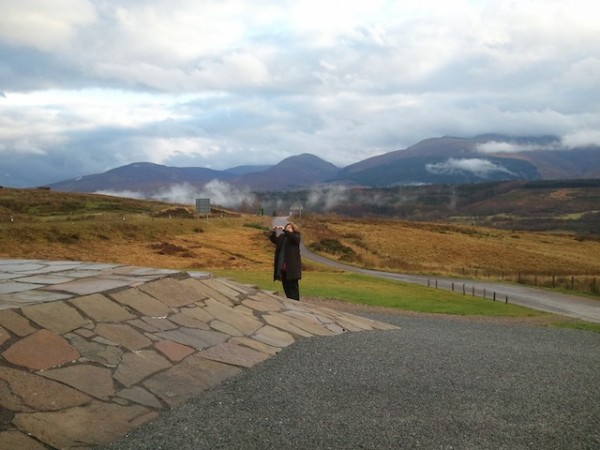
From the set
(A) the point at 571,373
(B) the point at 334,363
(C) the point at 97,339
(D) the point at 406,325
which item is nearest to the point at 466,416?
(B) the point at 334,363

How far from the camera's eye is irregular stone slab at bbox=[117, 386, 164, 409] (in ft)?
19.3

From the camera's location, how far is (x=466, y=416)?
6.07 m

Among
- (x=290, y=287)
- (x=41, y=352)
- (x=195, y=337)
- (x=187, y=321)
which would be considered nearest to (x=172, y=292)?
(x=187, y=321)

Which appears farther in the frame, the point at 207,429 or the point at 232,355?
the point at 232,355

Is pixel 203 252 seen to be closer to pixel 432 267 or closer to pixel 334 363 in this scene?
pixel 432 267

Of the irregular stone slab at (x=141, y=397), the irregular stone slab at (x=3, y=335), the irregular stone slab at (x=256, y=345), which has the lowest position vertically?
the irregular stone slab at (x=256, y=345)

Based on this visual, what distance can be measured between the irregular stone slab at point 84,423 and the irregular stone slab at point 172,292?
354 cm

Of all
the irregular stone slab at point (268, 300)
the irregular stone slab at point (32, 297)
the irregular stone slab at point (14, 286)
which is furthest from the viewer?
the irregular stone slab at point (268, 300)

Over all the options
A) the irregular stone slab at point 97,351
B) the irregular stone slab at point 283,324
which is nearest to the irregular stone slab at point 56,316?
the irregular stone slab at point 97,351

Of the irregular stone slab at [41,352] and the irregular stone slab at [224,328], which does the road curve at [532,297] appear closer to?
the irregular stone slab at [224,328]

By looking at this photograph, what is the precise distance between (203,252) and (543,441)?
121 ft

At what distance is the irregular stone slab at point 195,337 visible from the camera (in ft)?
25.7

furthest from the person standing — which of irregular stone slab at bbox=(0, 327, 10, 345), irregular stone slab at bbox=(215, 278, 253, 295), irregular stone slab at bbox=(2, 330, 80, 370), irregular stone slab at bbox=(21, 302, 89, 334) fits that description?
irregular stone slab at bbox=(0, 327, 10, 345)

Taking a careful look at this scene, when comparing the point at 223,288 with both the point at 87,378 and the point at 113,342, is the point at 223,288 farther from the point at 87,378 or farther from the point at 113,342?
the point at 87,378
